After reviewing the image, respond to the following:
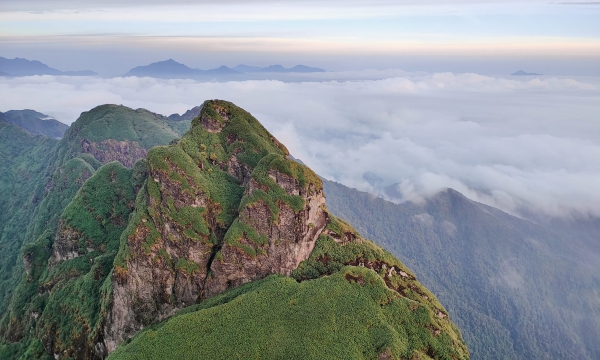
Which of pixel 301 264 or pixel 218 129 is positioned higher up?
pixel 218 129

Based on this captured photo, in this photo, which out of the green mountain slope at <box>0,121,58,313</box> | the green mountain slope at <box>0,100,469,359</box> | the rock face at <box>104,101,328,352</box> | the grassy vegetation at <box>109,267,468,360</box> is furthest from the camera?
the green mountain slope at <box>0,121,58,313</box>

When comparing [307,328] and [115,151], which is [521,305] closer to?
[307,328]

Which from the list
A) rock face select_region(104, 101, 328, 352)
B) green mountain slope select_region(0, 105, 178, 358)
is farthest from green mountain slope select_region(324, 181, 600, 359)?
green mountain slope select_region(0, 105, 178, 358)

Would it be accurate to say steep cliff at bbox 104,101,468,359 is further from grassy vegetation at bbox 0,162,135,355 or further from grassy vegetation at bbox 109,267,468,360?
grassy vegetation at bbox 0,162,135,355

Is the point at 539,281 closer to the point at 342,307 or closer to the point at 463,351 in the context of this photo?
the point at 463,351

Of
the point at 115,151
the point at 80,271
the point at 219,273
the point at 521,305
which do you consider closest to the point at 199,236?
the point at 219,273

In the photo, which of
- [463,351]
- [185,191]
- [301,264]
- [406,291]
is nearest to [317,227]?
[301,264]
